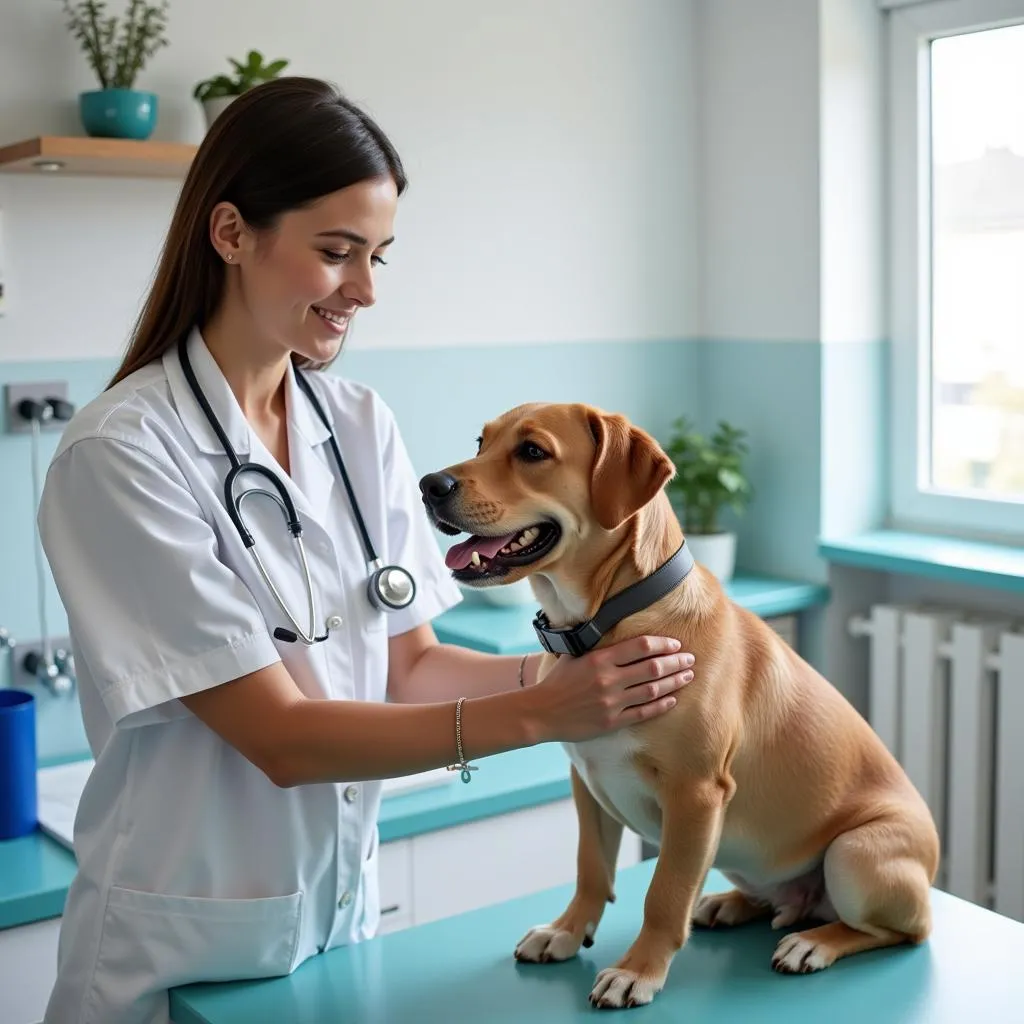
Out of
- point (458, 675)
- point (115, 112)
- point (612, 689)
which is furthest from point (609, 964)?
point (115, 112)

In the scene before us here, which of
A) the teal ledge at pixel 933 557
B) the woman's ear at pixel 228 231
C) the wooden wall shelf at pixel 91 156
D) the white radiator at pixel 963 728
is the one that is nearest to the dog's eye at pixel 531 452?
the woman's ear at pixel 228 231

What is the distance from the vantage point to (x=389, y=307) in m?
2.80

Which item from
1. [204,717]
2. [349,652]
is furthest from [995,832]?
[204,717]

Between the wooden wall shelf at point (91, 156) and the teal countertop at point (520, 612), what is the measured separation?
41.3 inches

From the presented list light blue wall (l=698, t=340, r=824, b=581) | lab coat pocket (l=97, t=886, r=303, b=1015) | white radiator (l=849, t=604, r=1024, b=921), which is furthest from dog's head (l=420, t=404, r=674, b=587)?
light blue wall (l=698, t=340, r=824, b=581)

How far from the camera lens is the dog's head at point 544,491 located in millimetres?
1293

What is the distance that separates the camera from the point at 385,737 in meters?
1.30

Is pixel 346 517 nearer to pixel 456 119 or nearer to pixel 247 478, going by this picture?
pixel 247 478

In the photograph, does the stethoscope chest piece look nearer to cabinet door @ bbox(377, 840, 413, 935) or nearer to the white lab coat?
the white lab coat

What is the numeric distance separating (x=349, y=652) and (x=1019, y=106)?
2032 millimetres

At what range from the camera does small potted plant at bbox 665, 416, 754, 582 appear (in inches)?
119

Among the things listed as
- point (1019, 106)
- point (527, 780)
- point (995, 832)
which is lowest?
point (995, 832)

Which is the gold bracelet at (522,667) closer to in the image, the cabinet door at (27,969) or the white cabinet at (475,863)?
the white cabinet at (475,863)

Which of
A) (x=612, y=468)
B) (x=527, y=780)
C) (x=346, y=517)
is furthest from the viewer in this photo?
(x=527, y=780)
